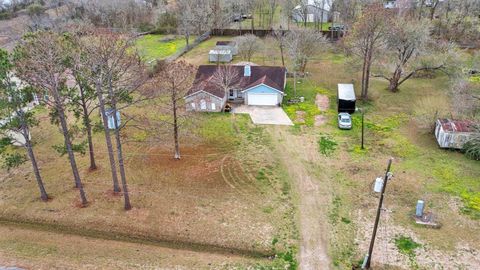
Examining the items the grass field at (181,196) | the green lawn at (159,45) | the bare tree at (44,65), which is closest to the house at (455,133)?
the grass field at (181,196)

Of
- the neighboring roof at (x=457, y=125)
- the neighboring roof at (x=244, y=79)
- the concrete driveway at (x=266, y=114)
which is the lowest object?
the concrete driveway at (x=266, y=114)

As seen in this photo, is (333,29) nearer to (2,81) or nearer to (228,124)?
(228,124)

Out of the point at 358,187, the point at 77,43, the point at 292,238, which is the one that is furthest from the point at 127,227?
the point at 358,187

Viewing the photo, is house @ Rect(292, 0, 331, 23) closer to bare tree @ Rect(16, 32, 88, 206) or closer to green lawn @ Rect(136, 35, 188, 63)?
green lawn @ Rect(136, 35, 188, 63)

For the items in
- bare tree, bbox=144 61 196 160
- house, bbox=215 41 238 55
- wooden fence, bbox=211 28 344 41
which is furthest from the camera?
wooden fence, bbox=211 28 344 41

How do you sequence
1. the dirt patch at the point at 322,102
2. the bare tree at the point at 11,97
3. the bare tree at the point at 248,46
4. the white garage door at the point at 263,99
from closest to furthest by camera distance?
the bare tree at the point at 11,97 → the dirt patch at the point at 322,102 → the white garage door at the point at 263,99 → the bare tree at the point at 248,46

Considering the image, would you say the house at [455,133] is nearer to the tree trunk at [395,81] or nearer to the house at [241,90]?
the tree trunk at [395,81]

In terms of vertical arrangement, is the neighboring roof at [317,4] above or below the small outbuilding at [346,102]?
above

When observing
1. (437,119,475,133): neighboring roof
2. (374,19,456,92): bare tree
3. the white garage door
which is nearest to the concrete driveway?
the white garage door
